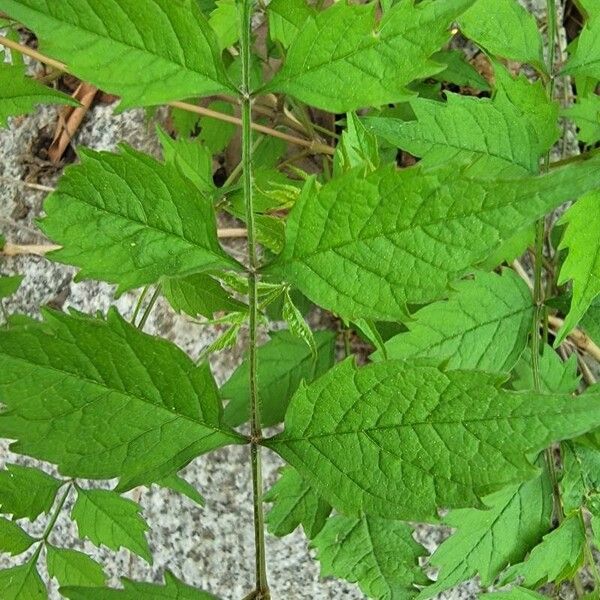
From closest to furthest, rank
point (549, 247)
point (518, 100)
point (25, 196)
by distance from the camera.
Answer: point (518, 100)
point (549, 247)
point (25, 196)

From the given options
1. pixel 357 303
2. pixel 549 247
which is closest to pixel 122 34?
pixel 357 303

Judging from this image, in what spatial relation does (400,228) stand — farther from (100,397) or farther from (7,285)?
(7,285)

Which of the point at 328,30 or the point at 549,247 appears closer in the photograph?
the point at 328,30

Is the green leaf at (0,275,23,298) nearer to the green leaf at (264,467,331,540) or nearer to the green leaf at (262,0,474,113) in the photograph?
the green leaf at (264,467,331,540)

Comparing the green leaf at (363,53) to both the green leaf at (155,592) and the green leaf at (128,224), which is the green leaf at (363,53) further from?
the green leaf at (155,592)

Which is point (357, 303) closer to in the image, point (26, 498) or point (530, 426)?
point (530, 426)

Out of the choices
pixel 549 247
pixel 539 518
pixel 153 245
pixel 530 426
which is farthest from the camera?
pixel 549 247

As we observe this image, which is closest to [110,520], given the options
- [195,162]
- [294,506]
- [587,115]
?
[294,506]
